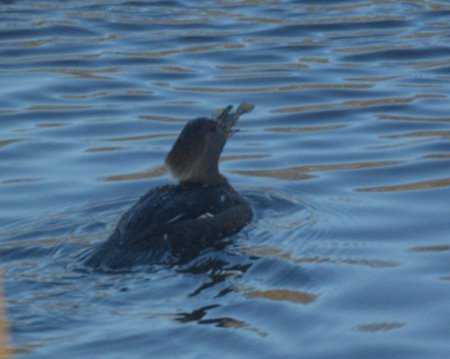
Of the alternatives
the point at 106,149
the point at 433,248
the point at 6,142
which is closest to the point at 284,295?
the point at 433,248

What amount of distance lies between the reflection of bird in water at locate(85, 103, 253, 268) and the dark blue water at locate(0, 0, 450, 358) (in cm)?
18

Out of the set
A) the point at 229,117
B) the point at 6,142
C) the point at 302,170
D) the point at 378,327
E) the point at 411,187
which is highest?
the point at 229,117

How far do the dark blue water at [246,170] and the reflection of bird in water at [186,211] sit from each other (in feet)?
0.60

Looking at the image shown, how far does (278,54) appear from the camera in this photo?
49.6ft

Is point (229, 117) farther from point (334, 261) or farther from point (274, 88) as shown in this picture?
point (274, 88)

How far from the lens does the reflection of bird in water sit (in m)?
8.45

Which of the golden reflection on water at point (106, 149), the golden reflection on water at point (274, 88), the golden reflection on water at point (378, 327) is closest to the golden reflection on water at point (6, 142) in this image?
the golden reflection on water at point (106, 149)

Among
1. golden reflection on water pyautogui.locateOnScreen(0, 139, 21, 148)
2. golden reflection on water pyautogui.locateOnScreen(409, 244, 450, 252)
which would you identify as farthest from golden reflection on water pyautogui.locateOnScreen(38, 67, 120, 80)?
golden reflection on water pyautogui.locateOnScreen(409, 244, 450, 252)

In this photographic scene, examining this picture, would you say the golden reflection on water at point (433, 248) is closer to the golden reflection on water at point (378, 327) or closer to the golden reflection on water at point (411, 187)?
the golden reflection on water at point (378, 327)

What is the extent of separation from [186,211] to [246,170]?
70.1 inches

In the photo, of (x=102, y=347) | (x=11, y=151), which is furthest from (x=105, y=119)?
(x=102, y=347)

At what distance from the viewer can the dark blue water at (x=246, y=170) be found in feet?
23.5

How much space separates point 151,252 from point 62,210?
4.29 ft

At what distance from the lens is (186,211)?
9055 mm
